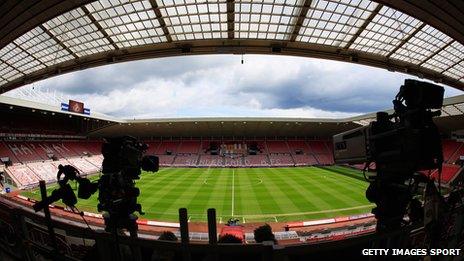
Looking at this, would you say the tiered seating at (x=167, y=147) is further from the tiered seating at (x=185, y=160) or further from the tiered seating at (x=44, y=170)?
the tiered seating at (x=44, y=170)

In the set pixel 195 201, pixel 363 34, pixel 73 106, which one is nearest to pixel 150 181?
pixel 195 201

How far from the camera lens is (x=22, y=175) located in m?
31.1

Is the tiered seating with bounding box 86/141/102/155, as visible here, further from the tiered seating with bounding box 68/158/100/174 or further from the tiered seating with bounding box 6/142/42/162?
the tiered seating with bounding box 6/142/42/162

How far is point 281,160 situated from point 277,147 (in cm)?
472

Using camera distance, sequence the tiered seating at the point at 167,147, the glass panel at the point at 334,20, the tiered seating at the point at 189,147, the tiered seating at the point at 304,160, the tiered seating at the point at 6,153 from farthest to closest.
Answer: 1. the tiered seating at the point at 189,147
2. the tiered seating at the point at 167,147
3. the tiered seating at the point at 304,160
4. the tiered seating at the point at 6,153
5. the glass panel at the point at 334,20

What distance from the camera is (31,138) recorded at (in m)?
40.6

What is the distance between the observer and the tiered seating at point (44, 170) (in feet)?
110

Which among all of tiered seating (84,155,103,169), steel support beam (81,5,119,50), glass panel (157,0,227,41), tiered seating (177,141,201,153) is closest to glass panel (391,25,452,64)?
glass panel (157,0,227,41)

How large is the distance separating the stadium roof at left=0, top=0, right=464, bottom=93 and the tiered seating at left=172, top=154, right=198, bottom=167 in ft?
112

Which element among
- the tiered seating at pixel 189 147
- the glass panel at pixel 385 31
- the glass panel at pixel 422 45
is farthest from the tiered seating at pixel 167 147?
the glass panel at pixel 422 45

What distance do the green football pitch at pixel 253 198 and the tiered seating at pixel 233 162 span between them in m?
15.1

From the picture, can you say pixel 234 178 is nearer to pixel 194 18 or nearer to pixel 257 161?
pixel 257 161

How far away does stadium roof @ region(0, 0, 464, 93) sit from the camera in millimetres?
11984

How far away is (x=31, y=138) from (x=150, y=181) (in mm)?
22252
